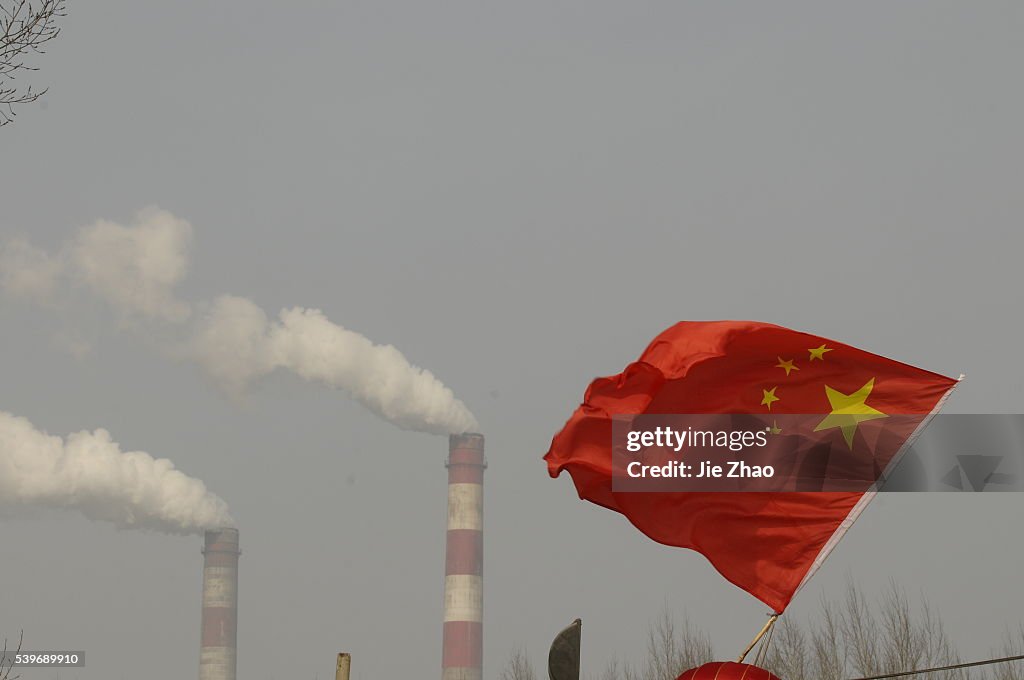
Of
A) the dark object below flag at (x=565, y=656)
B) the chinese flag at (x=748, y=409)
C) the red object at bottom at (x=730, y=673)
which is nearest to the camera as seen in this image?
the dark object below flag at (x=565, y=656)

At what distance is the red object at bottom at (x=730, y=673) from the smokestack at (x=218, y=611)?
163 ft

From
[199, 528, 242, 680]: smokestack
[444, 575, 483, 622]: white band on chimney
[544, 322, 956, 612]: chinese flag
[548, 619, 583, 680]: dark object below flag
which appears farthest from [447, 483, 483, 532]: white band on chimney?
[548, 619, 583, 680]: dark object below flag

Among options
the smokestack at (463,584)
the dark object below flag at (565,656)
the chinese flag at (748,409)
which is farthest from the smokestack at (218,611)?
the dark object below flag at (565,656)

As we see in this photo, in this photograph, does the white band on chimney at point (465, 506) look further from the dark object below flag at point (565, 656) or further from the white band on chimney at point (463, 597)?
the dark object below flag at point (565, 656)

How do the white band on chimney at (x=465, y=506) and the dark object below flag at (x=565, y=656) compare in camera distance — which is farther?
the white band on chimney at (x=465, y=506)

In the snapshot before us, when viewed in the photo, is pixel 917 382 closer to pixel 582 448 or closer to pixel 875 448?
pixel 875 448

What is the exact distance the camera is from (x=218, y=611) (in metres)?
57.2

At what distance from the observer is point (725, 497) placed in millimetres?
10656

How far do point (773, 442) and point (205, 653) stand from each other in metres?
49.6

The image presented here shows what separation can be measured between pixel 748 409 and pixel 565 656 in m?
3.41

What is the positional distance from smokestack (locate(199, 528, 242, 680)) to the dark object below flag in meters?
51.1

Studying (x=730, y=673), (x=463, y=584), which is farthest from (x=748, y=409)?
(x=463, y=584)

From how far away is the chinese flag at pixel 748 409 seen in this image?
10.4 metres

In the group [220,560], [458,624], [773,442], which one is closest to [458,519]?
[458,624]
